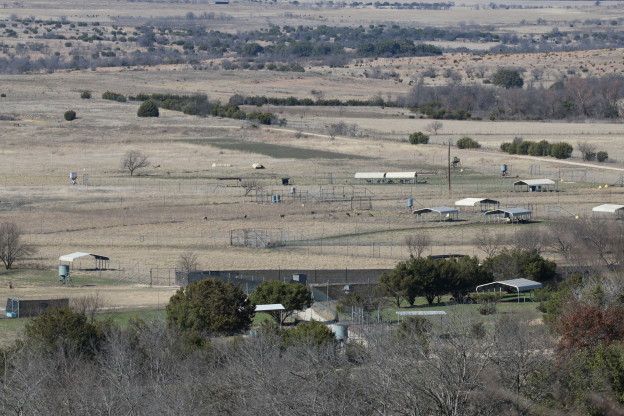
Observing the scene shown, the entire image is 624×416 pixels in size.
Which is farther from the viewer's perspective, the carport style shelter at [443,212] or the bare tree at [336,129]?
the bare tree at [336,129]

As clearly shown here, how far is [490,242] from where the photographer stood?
53.7 metres

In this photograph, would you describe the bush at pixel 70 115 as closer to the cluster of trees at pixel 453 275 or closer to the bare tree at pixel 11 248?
the bare tree at pixel 11 248

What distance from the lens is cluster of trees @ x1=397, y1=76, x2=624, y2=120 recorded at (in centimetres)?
11750

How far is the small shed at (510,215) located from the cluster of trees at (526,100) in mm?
54855

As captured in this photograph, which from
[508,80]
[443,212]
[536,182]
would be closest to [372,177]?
[536,182]

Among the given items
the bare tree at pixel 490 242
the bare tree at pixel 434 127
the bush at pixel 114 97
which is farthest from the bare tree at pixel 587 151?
the bush at pixel 114 97

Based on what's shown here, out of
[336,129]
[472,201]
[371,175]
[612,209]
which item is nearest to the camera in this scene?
[612,209]

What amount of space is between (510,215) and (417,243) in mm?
7901

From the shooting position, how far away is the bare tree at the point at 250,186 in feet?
232

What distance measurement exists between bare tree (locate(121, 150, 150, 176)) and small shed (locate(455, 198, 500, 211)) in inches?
913

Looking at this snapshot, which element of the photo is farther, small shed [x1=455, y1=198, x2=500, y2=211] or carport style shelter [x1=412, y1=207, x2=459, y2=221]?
small shed [x1=455, y1=198, x2=500, y2=211]

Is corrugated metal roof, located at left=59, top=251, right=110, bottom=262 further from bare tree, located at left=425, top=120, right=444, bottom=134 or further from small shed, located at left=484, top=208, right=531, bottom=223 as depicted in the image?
bare tree, located at left=425, top=120, right=444, bottom=134

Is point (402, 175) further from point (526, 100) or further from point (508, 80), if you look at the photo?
point (508, 80)

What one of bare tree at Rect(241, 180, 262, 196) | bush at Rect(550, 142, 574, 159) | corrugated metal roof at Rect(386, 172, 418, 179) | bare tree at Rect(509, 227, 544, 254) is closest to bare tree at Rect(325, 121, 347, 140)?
bush at Rect(550, 142, 574, 159)
